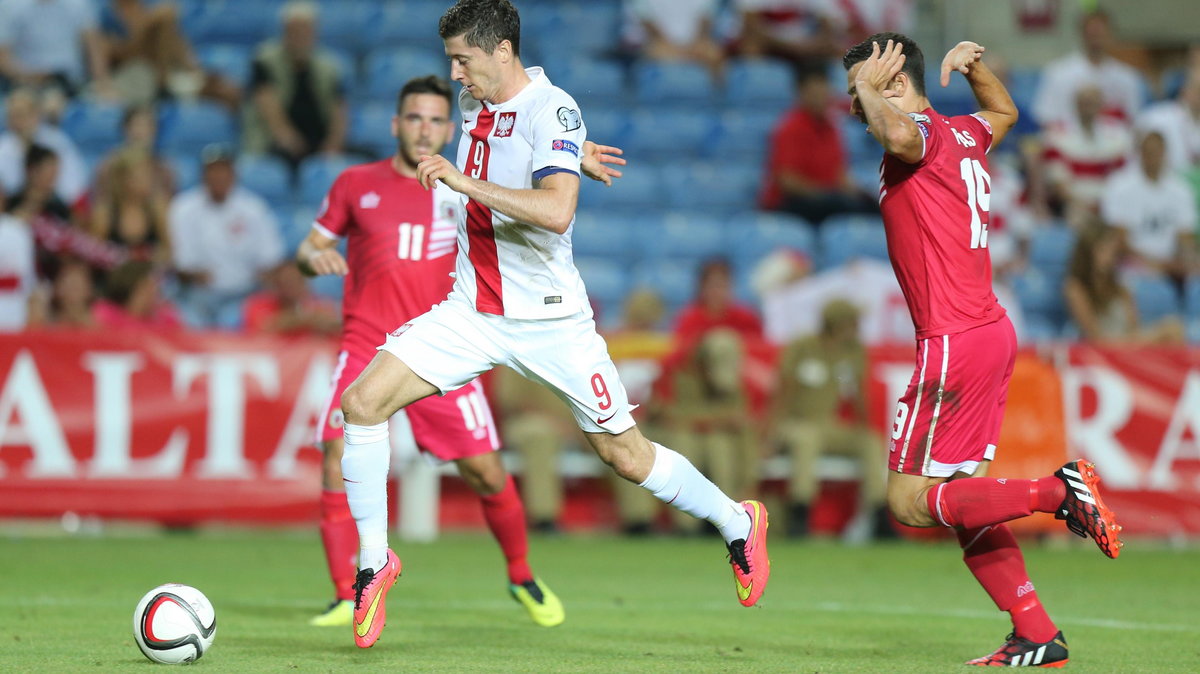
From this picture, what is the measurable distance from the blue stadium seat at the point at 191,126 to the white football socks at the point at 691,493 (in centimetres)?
1066

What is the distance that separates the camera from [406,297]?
7.79 m

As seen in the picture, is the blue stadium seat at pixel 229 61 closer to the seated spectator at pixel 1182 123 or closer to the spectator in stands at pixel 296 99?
the spectator in stands at pixel 296 99

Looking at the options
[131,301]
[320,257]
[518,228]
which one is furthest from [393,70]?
[518,228]

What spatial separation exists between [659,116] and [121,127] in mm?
5519

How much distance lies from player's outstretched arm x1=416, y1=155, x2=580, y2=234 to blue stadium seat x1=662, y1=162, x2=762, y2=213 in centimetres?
1027

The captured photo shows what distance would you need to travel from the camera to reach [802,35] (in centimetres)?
1775

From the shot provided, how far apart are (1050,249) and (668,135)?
4.08 m

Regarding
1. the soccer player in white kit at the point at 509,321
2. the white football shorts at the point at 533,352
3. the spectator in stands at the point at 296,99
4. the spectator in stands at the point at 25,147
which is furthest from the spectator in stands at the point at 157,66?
the white football shorts at the point at 533,352

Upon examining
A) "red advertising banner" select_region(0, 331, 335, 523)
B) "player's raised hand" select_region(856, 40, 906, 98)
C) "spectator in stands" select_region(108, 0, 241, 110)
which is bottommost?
"red advertising banner" select_region(0, 331, 335, 523)

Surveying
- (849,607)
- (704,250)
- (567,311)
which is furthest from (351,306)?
(704,250)

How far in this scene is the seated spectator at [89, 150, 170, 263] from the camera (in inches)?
545

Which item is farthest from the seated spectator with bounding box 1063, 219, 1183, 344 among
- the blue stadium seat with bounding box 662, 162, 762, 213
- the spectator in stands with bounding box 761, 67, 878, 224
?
the blue stadium seat with bounding box 662, 162, 762, 213

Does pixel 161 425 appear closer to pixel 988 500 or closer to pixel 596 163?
pixel 596 163

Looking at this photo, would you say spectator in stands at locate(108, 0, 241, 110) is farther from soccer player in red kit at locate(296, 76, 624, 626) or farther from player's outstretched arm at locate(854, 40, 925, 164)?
player's outstretched arm at locate(854, 40, 925, 164)
